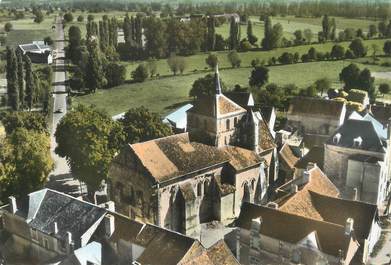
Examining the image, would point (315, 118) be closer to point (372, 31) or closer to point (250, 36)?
point (250, 36)

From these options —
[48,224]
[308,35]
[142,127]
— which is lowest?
[48,224]

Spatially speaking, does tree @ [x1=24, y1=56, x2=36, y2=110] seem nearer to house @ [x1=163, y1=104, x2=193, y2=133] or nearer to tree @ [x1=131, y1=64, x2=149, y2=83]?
house @ [x1=163, y1=104, x2=193, y2=133]

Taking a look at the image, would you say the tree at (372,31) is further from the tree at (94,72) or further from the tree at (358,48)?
the tree at (94,72)

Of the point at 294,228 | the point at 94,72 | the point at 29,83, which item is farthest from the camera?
the point at 94,72

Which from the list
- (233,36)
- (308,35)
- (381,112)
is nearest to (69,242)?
(381,112)

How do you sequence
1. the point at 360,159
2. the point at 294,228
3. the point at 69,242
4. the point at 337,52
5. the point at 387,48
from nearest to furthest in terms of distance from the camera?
1. the point at 294,228
2. the point at 69,242
3. the point at 360,159
4. the point at 337,52
5. the point at 387,48

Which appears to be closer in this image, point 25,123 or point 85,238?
point 85,238

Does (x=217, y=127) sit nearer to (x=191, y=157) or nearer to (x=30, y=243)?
(x=191, y=157)
